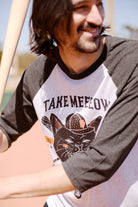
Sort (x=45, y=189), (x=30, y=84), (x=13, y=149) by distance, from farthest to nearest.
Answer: (x=13, y=149), (x=30, y=84), (x=45, y=189)

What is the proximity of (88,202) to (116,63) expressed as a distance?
426 millimetres

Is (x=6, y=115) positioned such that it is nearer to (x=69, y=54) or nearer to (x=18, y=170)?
(x=69, y=54)

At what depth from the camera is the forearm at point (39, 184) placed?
582 mm

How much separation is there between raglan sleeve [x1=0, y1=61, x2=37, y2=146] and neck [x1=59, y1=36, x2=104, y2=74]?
0.57ft

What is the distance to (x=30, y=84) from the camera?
0.84 metres

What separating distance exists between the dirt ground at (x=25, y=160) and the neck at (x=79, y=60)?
4.49ft

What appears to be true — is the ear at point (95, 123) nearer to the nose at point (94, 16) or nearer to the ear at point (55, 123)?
the ear at point (55, 123)

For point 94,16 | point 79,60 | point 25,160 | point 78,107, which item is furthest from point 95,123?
point 25,160

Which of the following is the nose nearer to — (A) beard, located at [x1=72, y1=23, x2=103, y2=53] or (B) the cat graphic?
(A) beard, located at [x1=72, y1=23, x2=103, y2=53]

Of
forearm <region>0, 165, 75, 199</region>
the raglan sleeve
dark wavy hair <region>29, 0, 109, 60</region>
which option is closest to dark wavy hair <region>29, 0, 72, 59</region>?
dark wavy hair <region>29, 0, 109, 60</region>

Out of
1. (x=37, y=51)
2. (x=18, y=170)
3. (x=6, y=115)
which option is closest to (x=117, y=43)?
(x=37, y=51)

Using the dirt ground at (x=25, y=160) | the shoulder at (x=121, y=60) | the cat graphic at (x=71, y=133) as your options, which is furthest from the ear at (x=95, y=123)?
the dirt ground at (x=25, y=160)

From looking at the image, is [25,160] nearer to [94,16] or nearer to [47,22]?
[47,22]

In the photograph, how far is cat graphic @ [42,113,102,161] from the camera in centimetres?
74
